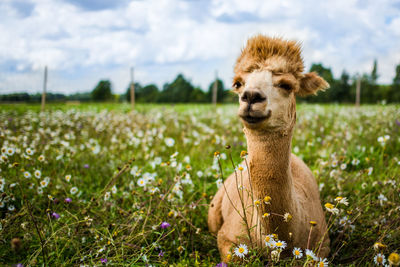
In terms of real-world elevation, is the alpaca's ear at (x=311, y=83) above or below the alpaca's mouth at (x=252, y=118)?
above

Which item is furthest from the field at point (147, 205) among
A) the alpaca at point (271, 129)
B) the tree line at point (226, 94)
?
the tree line at point (226, 94)

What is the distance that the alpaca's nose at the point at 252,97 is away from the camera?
1588mm

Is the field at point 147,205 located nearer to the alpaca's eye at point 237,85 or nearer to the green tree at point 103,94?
the alpaca's eye at point 237,85

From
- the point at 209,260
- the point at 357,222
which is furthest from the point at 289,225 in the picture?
the point at 357,222

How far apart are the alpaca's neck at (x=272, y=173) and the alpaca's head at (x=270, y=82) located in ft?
0.33

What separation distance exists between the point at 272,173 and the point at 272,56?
86 centimetres

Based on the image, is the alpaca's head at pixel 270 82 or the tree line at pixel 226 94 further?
the tree line at pixel 226 94

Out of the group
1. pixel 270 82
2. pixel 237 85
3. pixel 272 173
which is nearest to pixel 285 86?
pixel 270 82

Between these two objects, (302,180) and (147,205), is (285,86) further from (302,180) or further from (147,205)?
(147,205)

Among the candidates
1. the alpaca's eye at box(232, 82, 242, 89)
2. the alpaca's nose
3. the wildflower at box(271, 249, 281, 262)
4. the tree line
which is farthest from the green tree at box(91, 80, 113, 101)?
the wildflower at box(271, 249, 281, 262)

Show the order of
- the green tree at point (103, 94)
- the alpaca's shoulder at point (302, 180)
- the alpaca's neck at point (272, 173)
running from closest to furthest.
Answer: the alpaca's neck at point (272, 173) → the alpaca's shoulder at point (302, 180) → the green tree at point (103, 94)

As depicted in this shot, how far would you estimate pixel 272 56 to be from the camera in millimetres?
1901

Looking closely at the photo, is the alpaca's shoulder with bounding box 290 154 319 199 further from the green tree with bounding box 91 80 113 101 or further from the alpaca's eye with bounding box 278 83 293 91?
the green tree with bounding box 91 80 113 101

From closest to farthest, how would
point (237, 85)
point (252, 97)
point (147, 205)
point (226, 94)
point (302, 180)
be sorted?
point (252, 97)
point (237, 85)
point (302, 180)
point (147, 205)
point (226, 94)
